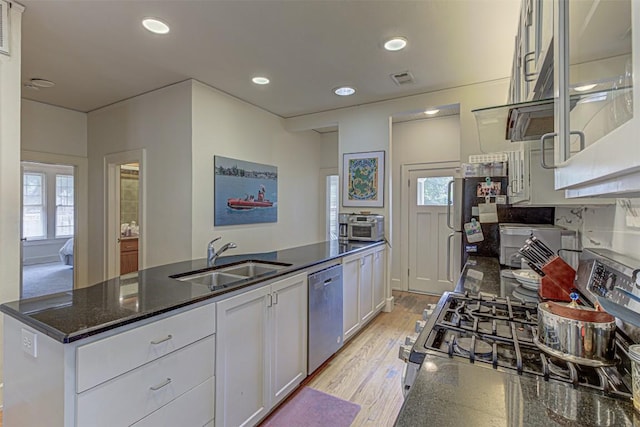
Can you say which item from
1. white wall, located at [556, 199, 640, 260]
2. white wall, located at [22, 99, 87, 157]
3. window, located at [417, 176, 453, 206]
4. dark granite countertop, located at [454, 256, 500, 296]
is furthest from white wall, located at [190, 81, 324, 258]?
white wall, located at [556, 199, 640, 260]

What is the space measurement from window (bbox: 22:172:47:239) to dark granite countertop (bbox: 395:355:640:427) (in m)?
9.68

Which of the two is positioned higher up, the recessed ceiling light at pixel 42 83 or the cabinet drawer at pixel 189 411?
the recessed ceiling light at pixel 42 83

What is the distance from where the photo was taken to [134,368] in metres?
1.25

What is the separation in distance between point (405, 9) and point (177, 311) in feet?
7.31

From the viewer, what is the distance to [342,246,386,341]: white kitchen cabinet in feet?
9.91

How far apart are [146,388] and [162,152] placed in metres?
2.64

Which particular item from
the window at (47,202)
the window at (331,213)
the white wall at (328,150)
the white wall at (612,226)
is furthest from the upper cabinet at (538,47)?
the window at (47,202)

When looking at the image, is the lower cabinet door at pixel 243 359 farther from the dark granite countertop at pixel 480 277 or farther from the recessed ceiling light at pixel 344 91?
the recessed ceiling light at pixel 344 91

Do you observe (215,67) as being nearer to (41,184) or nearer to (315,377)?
(315,377)

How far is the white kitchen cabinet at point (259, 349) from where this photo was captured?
166 cm

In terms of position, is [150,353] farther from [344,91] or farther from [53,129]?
[53,129]

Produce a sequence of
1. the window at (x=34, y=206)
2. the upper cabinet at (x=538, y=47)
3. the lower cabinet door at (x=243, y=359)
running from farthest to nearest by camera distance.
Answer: the window at (x=34, y=206), the lower cabinet door at (x=243, y=359), the upper cabinet at (x=538, y=47)

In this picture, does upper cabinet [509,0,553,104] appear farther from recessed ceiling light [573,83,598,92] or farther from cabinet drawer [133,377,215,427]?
cabinet drawer [133,377,215,427]

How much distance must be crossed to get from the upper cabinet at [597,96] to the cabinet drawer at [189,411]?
65.8 inches
